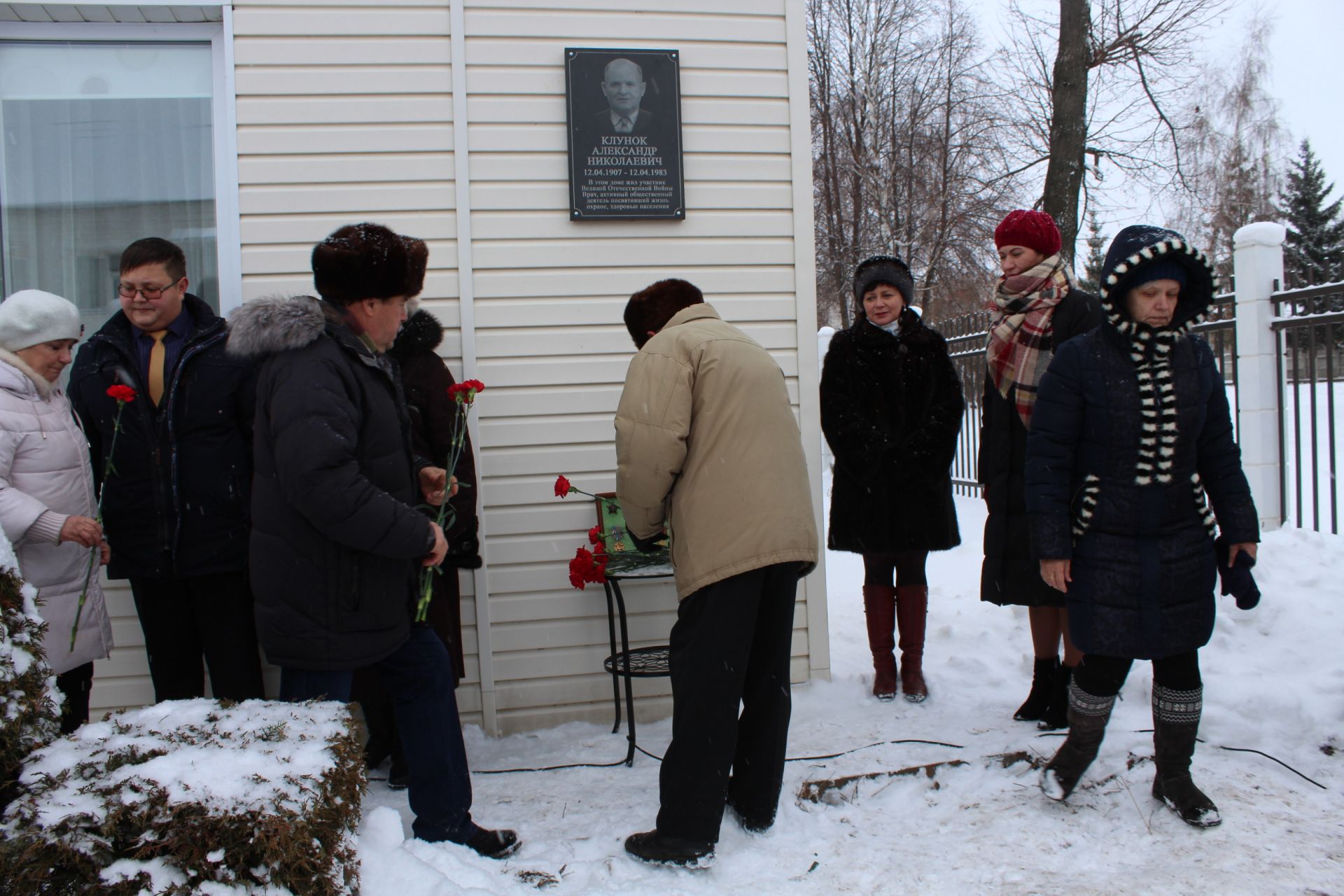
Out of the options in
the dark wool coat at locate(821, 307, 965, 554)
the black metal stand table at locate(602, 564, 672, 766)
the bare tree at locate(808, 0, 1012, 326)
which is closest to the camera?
the black metal stand table at locate(602, 564, 672, 766)

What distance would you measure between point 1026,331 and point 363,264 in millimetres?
2432

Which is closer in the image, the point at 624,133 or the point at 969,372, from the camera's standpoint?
the point at 624,133

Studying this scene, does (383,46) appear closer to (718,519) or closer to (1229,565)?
(718,519)

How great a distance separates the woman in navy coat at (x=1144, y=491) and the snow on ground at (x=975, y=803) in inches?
9.4

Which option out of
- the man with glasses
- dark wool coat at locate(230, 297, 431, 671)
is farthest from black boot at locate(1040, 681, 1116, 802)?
the man with glasses

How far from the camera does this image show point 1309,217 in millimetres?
30219

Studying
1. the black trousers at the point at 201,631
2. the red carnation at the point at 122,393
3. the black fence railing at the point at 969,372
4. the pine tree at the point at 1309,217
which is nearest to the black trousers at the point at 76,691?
the black trousers at the point at 201,631

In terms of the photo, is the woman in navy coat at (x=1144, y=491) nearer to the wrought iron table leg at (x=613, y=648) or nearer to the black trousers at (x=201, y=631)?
the wrought iron table leg at (x=613, y=648)

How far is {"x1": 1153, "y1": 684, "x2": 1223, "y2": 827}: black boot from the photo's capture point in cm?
295

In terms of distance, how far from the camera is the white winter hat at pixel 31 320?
2990 mm

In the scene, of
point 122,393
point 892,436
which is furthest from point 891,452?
point 122,393

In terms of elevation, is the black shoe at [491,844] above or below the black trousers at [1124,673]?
below

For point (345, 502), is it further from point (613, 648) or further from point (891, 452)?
point (891, 452)

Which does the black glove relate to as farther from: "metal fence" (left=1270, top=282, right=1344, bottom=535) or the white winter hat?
the white winter hat
